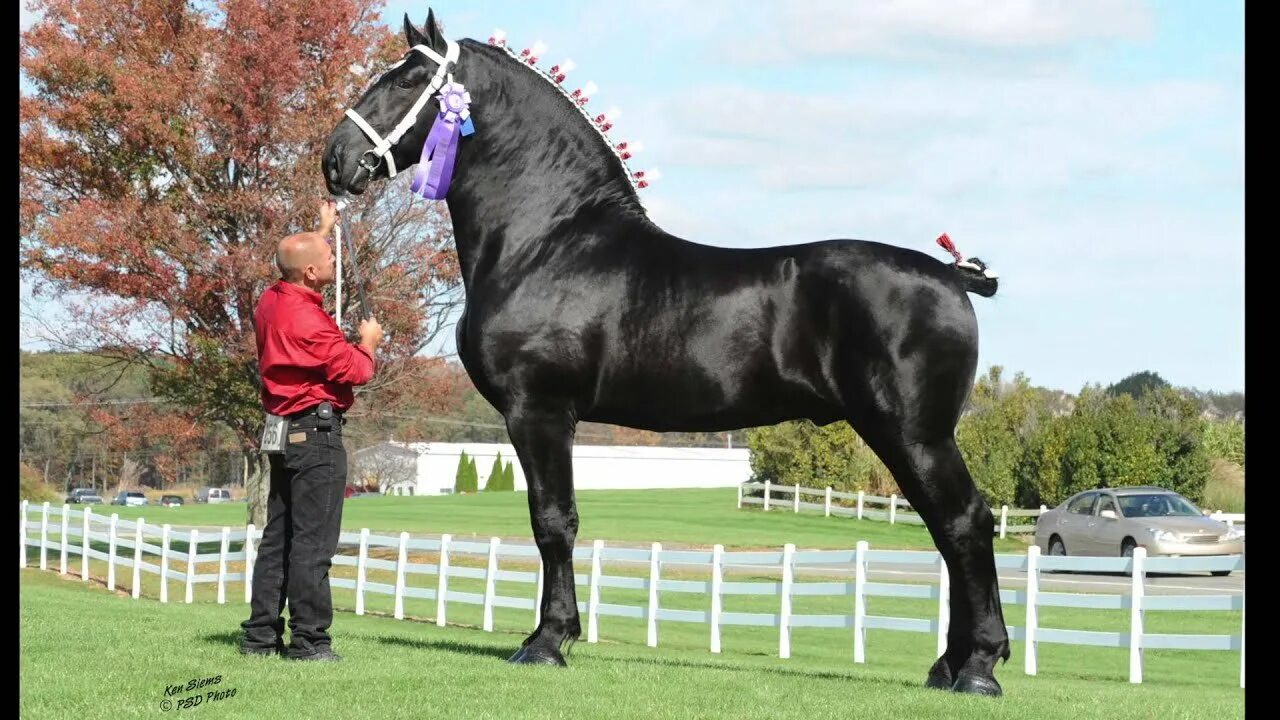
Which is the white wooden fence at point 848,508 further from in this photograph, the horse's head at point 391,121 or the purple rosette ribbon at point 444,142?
the horse's head at point 391,121

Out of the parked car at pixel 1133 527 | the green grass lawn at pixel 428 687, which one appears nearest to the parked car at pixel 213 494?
the parked car at pixel 1133 527

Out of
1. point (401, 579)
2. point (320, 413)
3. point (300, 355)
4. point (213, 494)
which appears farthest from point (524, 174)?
point (213, 494)

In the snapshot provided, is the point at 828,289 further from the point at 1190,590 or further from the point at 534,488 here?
the point at 1190,590

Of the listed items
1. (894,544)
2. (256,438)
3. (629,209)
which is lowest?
(894,544)

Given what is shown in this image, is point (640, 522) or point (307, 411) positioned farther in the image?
point (640, 522)

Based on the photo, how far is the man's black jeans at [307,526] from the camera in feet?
21.0

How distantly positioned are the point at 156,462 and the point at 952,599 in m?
24.4

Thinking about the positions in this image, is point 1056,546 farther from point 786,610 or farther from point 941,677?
point 941,677

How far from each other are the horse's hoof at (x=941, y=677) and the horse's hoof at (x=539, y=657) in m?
1.80

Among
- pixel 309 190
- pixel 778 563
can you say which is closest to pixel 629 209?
pixel 778 563

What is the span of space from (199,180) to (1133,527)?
18.2 metres

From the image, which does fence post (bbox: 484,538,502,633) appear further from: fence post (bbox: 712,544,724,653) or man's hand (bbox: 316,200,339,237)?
man's hand (bbox: 316,200,339,237)

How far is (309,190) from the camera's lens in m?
21.0

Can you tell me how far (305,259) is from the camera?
21.2 feet
